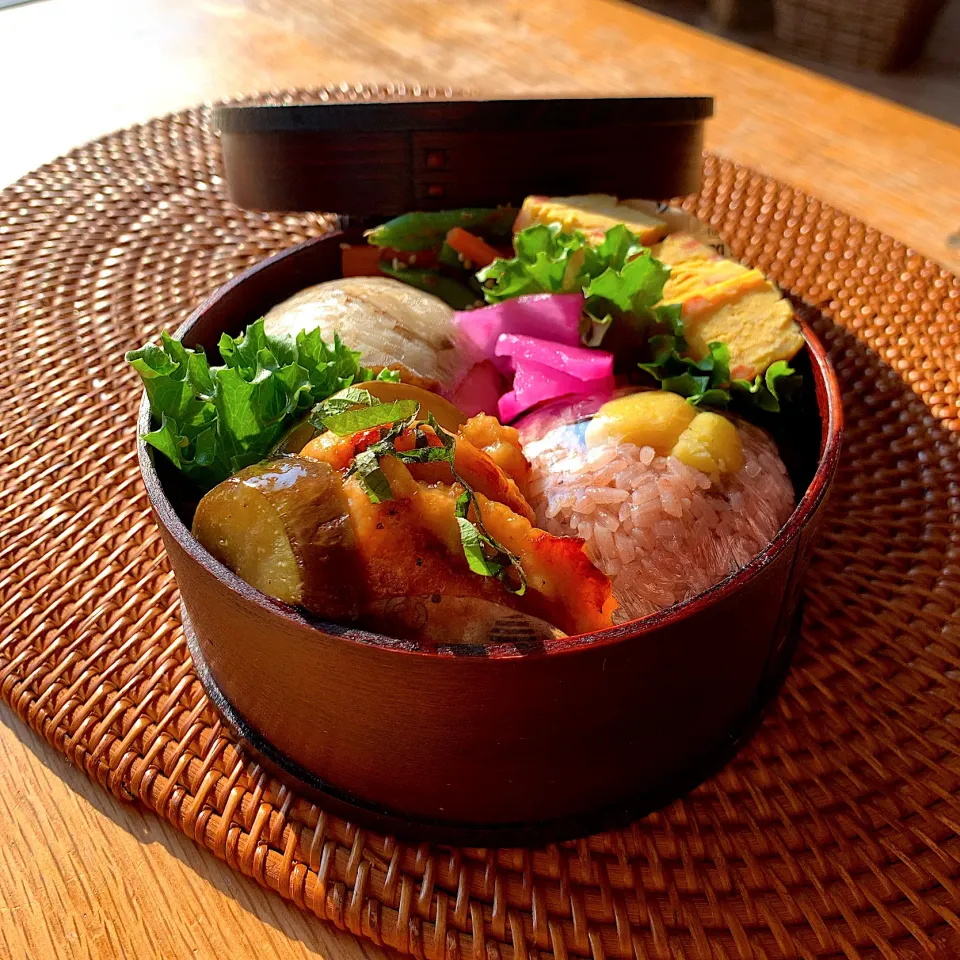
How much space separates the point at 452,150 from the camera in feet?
4.57

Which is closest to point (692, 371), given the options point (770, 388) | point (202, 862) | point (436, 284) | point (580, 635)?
point (770, 388)

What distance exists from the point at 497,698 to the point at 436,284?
848 mm

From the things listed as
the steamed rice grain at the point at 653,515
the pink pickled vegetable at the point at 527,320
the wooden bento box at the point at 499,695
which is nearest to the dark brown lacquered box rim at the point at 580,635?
the wooden bento box at the point at 499,695

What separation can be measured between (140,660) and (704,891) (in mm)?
677

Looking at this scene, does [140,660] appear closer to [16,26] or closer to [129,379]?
[129,379]

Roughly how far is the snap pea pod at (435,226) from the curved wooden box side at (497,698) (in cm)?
58

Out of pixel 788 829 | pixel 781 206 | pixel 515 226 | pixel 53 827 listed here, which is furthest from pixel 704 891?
pixel 781 206

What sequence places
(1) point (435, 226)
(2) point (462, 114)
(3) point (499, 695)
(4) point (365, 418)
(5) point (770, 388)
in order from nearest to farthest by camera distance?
(3) point (499, 695)
(4) point (365, 418)
(5) point (770, 388)
(2) point (462, 114)
(1) point (435, 226)

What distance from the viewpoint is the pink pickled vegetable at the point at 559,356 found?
50.1 inches

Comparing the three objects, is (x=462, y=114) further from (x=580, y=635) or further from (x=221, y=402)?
(x=580, y=635)

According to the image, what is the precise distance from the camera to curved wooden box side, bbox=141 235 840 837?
→ 2.78 feet

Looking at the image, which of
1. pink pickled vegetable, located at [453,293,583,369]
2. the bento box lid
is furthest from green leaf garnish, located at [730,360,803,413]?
the bento box lid

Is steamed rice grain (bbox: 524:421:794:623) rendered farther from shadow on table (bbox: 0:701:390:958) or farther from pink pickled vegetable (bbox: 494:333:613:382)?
shadow on table (bbox: 0:701:390:958)

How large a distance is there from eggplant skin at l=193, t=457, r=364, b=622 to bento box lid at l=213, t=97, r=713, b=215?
2.12 feet
